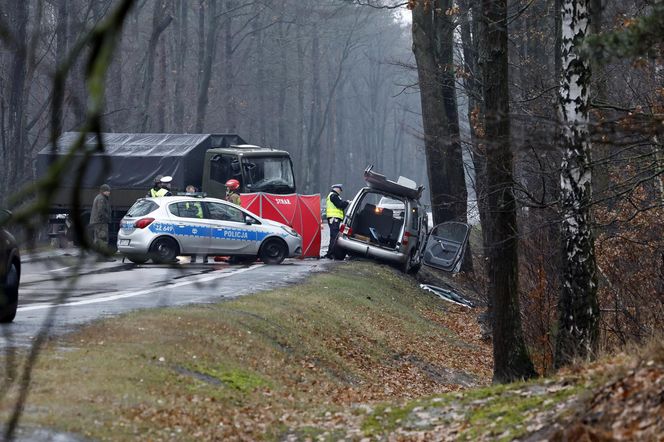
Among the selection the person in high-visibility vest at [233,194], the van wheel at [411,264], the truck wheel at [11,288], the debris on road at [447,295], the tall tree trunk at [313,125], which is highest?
the tall tree trunk at [313,125]

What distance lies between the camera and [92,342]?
43.6 feet

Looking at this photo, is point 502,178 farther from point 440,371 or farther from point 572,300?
point 440,371

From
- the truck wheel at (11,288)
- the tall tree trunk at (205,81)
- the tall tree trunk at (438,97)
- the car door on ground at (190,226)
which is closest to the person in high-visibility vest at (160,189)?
the car door on ground at (190,226)

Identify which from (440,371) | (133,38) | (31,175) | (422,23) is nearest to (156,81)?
(133,38)

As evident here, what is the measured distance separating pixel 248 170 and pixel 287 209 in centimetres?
463

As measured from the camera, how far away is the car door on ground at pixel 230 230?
2780 centimetres

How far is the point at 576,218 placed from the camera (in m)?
13.4

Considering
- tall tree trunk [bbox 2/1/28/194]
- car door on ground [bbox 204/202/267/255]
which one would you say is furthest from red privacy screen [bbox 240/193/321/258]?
tall tree trunk [bbox 2/1/28/194]

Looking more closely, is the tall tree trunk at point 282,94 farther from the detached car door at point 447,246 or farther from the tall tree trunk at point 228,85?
the detached car door at point 447,246

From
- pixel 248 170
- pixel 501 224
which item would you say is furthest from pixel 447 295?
pixel 501 224

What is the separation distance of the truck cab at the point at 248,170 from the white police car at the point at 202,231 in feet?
23.4

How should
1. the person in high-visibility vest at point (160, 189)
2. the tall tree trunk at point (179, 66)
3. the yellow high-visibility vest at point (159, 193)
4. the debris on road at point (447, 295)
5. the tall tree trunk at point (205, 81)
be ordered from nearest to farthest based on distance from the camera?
the yellow high-visibility vest at point (159, 193)
the person in high-visibility vest at point (160, 189)
the debris on road at point (447, 295)
the tall tree trunk at point (205, 81)
the tall tree trunk at point (179, 66)

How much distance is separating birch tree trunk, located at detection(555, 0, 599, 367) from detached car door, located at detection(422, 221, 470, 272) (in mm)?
16358

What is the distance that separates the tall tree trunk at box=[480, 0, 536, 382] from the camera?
1443 cm
